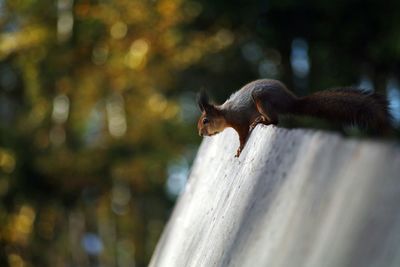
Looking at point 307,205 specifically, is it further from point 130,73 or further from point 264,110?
point 130,73

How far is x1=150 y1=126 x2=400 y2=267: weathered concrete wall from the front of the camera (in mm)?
1453

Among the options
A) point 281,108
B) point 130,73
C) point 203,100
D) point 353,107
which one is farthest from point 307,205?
point 130,73

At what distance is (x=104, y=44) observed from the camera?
1188 cm

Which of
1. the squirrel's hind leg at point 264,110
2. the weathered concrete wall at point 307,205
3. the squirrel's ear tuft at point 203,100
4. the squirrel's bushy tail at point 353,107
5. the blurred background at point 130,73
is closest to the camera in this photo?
the weathered concrete wall at point 307,205

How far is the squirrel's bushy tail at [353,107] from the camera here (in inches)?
108

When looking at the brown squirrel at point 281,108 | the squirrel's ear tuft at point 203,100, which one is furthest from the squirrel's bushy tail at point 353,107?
the squirrel's ear tuft at point 203,100

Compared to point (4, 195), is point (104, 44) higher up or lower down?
higher up

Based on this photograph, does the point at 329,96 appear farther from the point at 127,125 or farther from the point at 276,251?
the point at 127,125

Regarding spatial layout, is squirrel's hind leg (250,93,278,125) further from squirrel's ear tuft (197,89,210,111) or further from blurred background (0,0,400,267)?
blurred background (0,0,400,267)

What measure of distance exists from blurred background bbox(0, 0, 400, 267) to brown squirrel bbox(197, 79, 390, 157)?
6102 millimetres

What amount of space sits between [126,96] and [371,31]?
351 centimetres

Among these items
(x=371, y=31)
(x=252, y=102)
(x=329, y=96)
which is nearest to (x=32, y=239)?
(x=371, y=31)

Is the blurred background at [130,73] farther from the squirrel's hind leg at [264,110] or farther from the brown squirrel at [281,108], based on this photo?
the squirrel's hind leg at [264,110]

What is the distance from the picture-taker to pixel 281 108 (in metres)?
3.82
